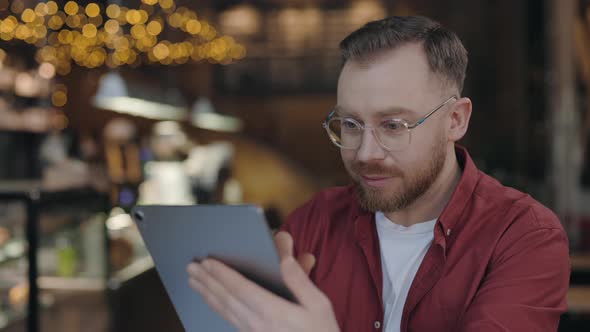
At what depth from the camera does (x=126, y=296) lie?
3.92m

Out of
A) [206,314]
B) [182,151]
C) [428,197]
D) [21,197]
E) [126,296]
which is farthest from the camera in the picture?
[182,151]

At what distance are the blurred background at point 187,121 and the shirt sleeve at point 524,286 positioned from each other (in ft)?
7.69

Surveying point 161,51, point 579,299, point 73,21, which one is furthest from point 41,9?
point 579,299

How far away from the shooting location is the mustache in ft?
4.03

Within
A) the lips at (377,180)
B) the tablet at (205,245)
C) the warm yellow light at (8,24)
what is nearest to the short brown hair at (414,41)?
the lips at (377,180)

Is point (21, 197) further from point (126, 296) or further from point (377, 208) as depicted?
point (377, 208)

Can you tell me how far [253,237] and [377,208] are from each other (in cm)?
40

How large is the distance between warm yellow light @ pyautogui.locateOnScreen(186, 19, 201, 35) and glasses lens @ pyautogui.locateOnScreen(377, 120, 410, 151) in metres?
8.51

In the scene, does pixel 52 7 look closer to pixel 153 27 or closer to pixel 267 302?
pixel 153 27

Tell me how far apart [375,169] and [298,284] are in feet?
1.25

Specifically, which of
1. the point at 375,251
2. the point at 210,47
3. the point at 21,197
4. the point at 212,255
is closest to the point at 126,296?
the point at 21,197

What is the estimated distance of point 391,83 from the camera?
1188 millimetres

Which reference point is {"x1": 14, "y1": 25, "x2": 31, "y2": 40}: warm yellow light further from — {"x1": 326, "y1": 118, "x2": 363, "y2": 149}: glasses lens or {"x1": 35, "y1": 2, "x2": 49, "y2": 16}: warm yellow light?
{"x1": 326, "y1": 118, "x2": 363, "y2": 149}: glasses lens

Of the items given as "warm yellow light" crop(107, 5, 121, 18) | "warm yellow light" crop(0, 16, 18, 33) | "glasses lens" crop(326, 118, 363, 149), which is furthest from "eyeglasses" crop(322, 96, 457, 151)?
"warm yellow light" crop(0, 16, 18, 33)
